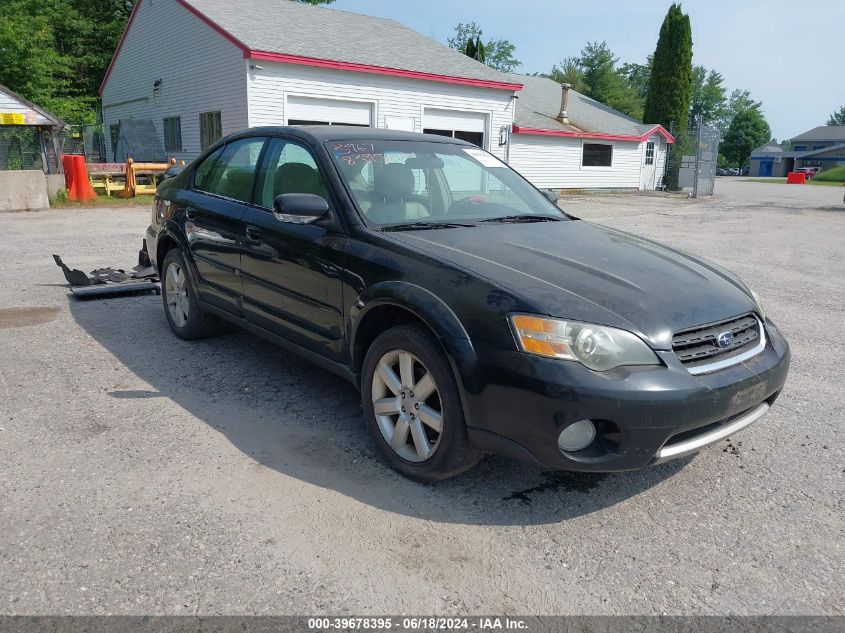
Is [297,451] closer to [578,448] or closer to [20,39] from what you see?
[578,448]

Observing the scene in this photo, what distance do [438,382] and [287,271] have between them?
140 cm

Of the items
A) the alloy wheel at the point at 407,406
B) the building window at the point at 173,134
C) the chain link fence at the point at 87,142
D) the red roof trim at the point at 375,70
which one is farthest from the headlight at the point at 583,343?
the chain link fence at the point at 87,142

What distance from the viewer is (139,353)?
200 inches

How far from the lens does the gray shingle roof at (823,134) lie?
107 meters

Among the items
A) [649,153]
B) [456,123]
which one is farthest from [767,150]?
[456,123]

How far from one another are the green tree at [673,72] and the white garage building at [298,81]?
9.12m

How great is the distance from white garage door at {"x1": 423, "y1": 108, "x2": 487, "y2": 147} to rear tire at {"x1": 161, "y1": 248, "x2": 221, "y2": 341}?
653 inches

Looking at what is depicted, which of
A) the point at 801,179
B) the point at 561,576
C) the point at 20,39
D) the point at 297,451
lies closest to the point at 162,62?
the point at 20,39

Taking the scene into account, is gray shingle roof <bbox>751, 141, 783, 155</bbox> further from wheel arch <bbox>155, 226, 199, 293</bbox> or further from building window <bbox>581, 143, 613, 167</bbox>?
wheel arch <bbox>155, 226, 199, 293</bbox>

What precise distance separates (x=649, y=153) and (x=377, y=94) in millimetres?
17636

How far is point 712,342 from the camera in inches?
115

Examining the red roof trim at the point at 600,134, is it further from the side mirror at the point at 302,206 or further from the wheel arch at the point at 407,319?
the wheel arch at the point at 407,319

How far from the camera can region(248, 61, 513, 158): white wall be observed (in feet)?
58.2

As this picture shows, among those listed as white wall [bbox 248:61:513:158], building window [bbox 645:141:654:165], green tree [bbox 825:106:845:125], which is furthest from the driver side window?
green tree [bbox 825:106:845:125]
